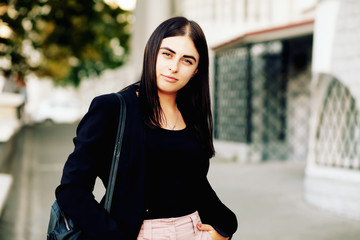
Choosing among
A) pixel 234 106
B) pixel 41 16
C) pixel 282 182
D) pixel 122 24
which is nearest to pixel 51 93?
pixel 122 24

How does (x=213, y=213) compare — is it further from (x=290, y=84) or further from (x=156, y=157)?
(x=290, y=84)

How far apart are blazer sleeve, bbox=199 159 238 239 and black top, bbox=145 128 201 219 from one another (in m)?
0.17

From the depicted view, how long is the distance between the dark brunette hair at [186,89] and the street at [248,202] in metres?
3.27

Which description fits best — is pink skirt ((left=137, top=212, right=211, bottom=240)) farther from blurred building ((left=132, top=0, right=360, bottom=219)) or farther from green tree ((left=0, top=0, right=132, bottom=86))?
green tree ((left=0, top=0, right=132, bottom=86))

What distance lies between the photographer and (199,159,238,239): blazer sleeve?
2.03 m

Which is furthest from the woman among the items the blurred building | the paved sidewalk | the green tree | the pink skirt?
the green tree

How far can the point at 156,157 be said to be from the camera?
1.75m

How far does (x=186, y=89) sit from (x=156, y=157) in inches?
18.5

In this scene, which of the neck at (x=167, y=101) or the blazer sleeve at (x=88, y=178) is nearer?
the blazer sleeve at (x=88, y=178)

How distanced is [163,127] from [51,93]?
5870 cm

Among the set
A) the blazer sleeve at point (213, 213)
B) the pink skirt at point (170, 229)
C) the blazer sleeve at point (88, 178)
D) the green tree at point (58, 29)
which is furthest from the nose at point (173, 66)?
the green tree at point (58, 29)

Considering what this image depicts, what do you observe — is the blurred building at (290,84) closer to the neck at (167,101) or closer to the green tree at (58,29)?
the green tree at (58,29)

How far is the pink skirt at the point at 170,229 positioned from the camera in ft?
5.68

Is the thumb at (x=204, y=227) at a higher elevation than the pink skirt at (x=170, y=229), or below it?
below
